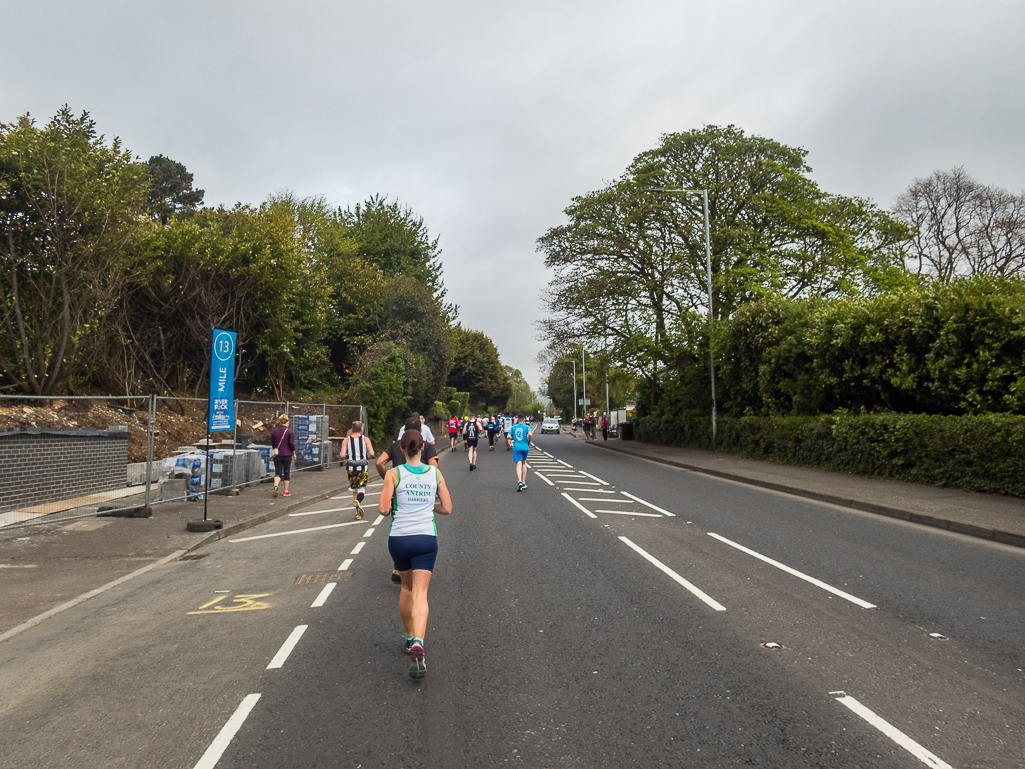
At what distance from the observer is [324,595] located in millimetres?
7062

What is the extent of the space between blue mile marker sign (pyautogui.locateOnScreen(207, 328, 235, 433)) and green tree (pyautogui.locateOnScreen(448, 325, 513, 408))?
6418 centimetres

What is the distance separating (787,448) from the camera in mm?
21797

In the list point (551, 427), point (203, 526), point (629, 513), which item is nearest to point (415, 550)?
point (203, 526)

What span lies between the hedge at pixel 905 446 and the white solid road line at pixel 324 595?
1161 centimetres

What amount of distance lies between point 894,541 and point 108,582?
384 inches

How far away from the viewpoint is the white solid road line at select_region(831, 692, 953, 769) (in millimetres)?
3471

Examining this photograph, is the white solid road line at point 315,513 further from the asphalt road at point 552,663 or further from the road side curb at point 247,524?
the asphalt road at point 552,663

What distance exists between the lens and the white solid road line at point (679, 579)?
6395 millimetres

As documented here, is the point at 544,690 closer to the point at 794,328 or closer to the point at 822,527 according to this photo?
the point at 822,527

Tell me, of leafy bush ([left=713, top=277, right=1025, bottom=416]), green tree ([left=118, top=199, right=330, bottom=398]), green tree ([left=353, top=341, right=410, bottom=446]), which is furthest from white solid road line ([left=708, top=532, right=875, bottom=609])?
green tree ([left=353, top=341, right=410, bottom=446])

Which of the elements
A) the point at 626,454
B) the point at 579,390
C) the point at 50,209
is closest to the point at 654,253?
the point at 626,454

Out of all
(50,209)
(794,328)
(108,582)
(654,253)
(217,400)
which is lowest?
(108,582)

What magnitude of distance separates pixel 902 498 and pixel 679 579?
7970 millimetres

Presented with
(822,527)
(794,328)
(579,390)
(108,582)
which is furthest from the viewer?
(579,390)
